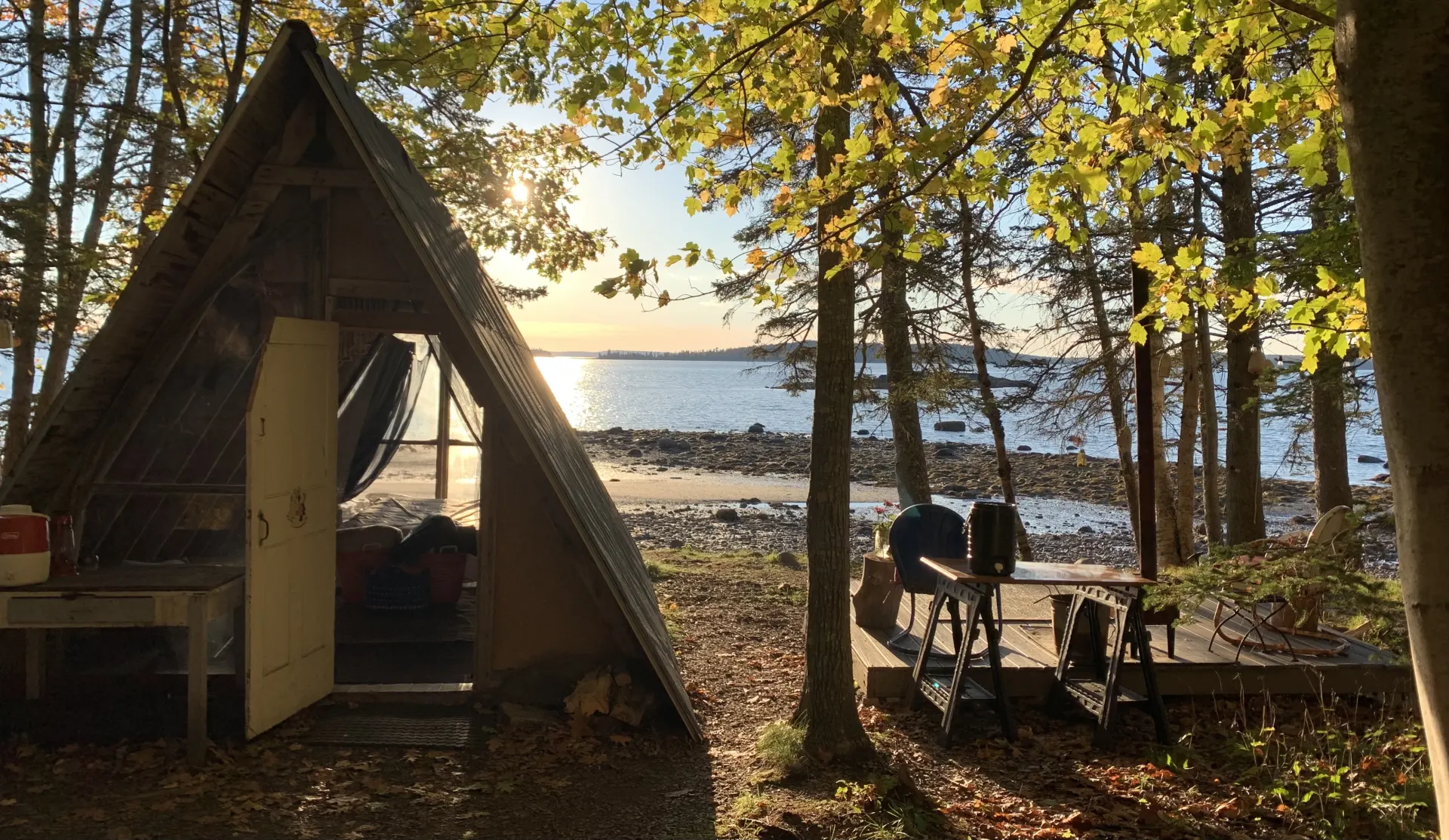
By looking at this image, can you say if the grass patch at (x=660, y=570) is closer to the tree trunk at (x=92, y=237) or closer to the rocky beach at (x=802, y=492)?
the rocky beach at (x=802, y=492)

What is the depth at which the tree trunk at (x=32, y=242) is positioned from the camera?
7434 millimetres

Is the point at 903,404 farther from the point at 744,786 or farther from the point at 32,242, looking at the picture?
the point at 32,242

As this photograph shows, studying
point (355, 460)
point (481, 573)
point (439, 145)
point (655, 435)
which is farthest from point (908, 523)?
point (655, 435)

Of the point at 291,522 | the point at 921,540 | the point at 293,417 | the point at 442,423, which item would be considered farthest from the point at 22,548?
the point at 442,423

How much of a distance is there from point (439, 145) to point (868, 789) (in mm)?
10439

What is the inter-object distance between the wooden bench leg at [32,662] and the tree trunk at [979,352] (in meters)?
9.52

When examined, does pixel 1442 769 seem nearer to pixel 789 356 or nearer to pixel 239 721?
pixel 239 721

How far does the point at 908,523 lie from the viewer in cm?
640

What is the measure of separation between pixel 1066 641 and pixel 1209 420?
272 inches

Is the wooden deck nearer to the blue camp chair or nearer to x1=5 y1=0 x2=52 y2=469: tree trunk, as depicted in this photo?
the blue camp chair

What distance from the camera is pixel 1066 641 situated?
575 centimetres

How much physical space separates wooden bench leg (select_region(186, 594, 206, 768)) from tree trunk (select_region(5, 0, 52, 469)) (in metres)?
3.45

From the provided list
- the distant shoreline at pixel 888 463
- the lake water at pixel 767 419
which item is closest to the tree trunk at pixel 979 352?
the lake water at pixel 767 419

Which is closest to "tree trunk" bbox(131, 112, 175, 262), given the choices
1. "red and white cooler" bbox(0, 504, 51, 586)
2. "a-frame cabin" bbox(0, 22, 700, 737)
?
"a-frame cabin" bbox(0, 22, 700, 737)
